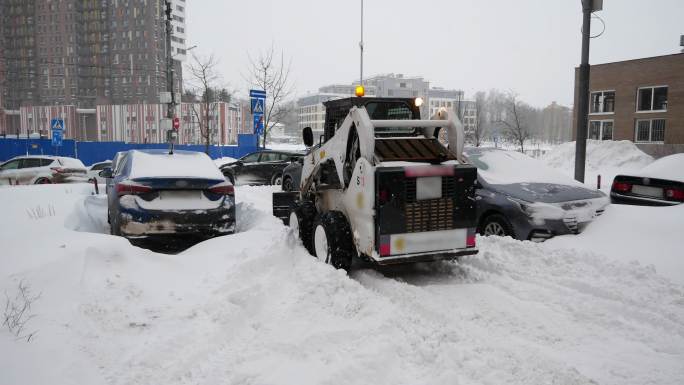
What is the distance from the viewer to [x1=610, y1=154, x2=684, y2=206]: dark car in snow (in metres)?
8.38

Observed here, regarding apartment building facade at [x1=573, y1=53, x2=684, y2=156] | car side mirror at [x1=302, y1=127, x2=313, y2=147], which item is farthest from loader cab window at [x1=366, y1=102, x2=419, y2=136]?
apartment building facade at [x1=573, y1=53, x2=684, y2=156]

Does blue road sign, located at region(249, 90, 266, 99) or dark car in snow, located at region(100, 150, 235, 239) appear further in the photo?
blue road sign, located at region(249, 90, 266, 99)

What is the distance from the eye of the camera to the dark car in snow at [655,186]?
8.38 meters

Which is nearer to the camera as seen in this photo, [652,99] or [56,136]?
[56,136]

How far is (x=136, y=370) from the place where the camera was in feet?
11.6

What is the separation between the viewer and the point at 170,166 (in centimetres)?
773

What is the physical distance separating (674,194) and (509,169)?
2728mm

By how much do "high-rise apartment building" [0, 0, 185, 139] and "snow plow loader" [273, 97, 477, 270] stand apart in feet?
355

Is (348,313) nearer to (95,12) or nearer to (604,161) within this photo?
(604,161)

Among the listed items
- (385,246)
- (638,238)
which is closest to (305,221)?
(385,246)

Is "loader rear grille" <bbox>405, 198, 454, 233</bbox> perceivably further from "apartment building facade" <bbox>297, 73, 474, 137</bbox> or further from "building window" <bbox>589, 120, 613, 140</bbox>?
"apartment building facade" <bbox>297, 73, 474, 137</bbox>

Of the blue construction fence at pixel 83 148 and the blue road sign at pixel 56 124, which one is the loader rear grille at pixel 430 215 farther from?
the blue construction fence at pixel 83 148

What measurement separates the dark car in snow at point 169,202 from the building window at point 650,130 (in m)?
36.3

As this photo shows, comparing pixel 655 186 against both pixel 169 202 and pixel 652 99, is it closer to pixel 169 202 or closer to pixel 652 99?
pixel 169 202
